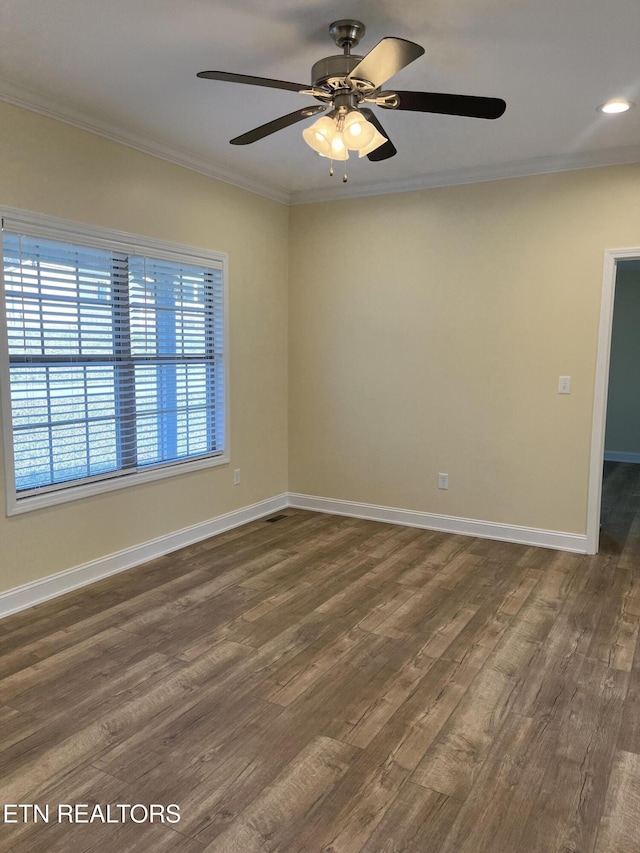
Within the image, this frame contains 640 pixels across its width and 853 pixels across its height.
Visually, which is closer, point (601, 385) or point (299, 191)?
point (601, 385)

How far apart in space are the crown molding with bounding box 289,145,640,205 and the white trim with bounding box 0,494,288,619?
2.58 meters

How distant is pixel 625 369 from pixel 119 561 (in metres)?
6.57

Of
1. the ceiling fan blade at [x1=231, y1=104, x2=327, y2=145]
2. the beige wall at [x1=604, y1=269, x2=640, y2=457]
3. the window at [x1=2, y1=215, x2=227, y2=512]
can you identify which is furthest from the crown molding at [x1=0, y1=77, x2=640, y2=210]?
the beige wall at [x1=604, y1=269, x2=640, y2=457]

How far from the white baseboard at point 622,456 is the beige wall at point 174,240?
4782 mm

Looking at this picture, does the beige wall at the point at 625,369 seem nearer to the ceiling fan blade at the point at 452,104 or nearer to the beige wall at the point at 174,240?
the beige wall at the point at 174,240

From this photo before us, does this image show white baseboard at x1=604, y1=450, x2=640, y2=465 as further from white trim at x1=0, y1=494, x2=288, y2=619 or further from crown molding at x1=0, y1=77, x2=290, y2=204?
crown molding at x1=0, y1=77, x2=290, y2=204

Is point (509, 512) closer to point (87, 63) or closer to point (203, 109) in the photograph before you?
point (203, 109)

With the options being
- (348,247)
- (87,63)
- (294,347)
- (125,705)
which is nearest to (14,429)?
(125,705)

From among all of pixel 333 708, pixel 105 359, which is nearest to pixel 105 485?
pixel 105 359

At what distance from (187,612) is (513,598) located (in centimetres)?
183

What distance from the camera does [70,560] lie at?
3.44m

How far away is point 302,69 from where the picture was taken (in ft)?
9.02

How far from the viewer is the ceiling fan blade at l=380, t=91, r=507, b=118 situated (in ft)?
7.13

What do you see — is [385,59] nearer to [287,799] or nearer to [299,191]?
[287,799]
